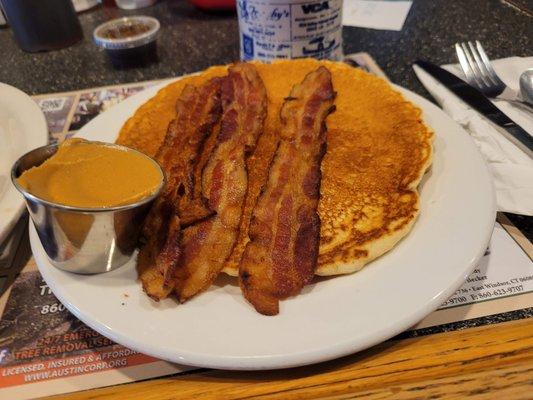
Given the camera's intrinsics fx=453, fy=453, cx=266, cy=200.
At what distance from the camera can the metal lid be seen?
211 cm

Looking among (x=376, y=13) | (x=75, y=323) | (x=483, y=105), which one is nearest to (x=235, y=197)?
(x=75, y=323)

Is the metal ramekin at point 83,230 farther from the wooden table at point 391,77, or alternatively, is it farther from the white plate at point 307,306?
the wooden table at point 391,77

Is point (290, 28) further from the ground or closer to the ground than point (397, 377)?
further from the ground

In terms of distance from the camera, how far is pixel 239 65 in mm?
1533

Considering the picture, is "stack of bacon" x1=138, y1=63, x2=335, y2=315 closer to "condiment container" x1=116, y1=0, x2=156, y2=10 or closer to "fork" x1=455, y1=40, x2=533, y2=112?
"fork" x1=455, y1=40, x2=533, y2=112

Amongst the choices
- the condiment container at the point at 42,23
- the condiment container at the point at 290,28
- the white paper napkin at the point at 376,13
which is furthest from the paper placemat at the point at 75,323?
the white paper napkin at the point at 376,13

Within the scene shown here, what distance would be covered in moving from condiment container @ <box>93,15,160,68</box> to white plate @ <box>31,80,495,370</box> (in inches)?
52.2

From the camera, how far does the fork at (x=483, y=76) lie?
1591 millimetres

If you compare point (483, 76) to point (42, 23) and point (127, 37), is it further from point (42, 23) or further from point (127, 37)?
point (42, 23)

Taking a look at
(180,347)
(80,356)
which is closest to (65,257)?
(80,356)

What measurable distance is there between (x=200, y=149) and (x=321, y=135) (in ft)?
1.14

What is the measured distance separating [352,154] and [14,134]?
1078 mm

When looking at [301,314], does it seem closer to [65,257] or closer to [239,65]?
[65,257]

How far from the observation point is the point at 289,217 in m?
1.05
